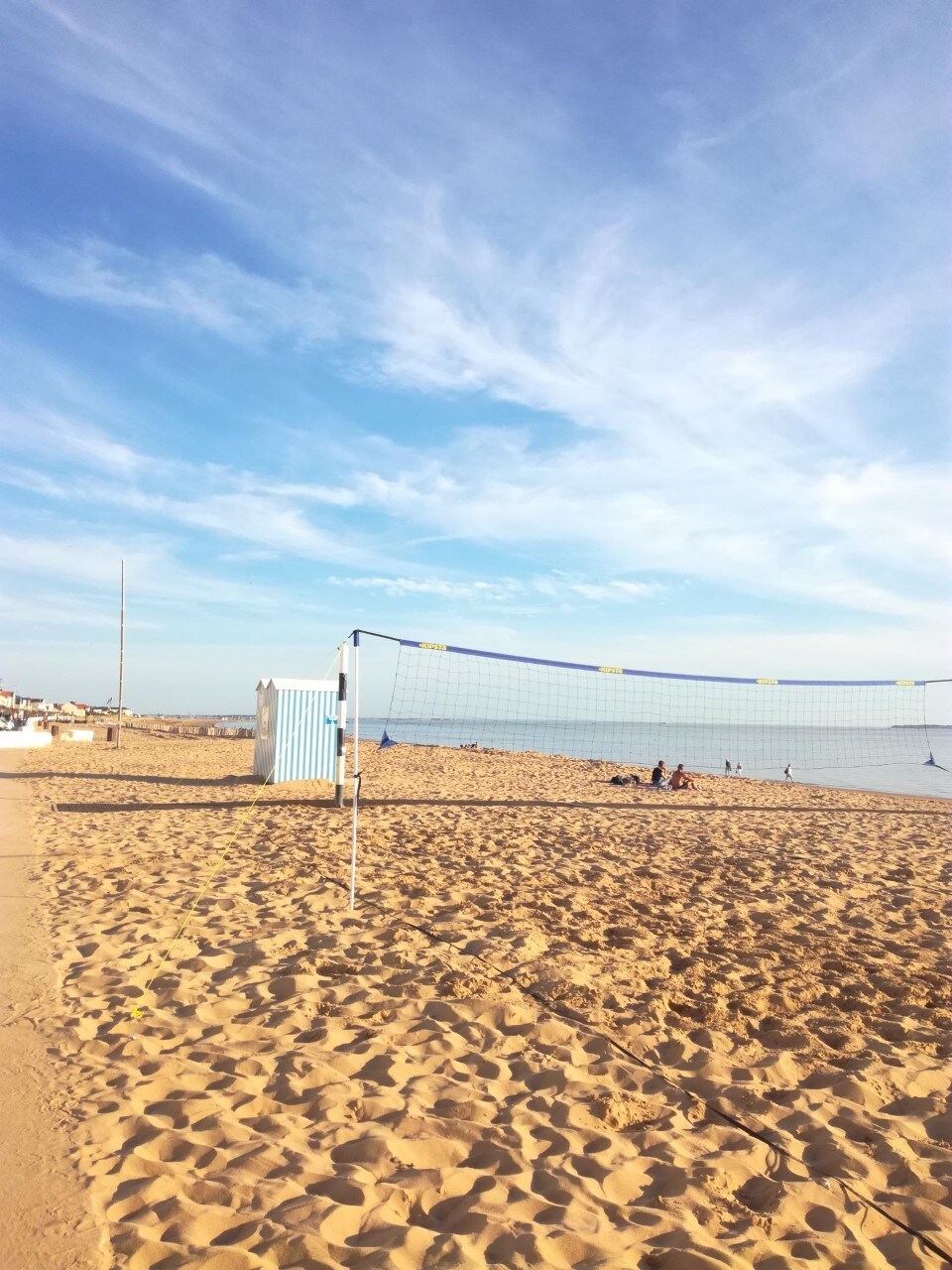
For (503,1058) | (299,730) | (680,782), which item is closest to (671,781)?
(680,782)

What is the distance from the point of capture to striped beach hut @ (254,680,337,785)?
12609mm

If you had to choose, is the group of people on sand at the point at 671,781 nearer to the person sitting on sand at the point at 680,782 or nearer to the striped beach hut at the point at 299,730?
the person sitting on sand at the point at 680,782

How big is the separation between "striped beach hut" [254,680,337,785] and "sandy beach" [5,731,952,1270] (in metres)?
4.92

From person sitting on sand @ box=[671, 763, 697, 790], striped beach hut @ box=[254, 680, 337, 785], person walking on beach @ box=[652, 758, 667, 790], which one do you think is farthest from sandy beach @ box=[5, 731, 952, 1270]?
person walking on beach @ box=[652, 758, 667, 790]

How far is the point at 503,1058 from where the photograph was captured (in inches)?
137

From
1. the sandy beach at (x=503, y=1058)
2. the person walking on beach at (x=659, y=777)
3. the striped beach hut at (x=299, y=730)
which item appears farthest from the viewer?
the person walking on beach at (x=659, y=777)

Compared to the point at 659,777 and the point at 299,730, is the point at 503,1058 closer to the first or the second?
the point at 299,730

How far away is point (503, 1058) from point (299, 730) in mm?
9670

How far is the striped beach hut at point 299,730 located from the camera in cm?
1261

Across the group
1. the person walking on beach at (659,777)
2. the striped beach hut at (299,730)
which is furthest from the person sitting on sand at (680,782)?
the striped beach hut at (299,730)

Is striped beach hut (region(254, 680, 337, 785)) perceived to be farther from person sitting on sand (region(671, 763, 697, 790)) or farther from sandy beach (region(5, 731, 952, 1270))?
person sitting on sand (region(671, 763, 697, 790))

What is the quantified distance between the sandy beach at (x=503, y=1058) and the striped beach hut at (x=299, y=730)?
4922 millimetres

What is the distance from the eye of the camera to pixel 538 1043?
3.62 metres

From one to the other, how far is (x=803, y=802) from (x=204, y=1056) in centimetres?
1202
